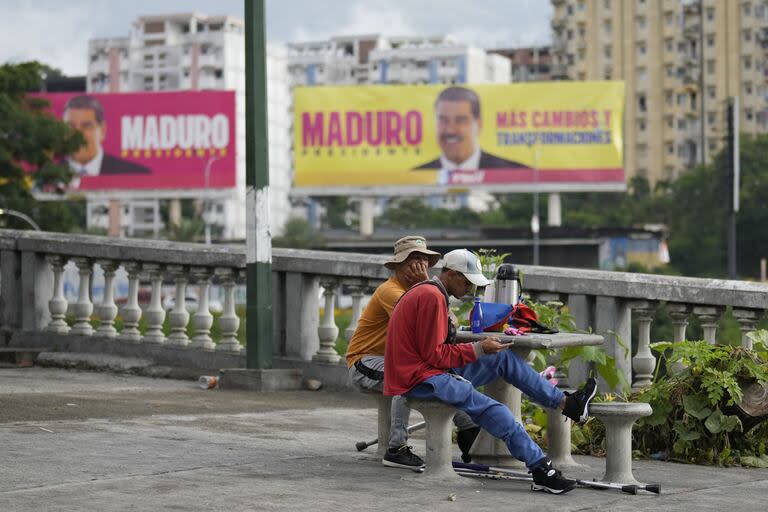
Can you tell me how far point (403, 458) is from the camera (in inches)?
355

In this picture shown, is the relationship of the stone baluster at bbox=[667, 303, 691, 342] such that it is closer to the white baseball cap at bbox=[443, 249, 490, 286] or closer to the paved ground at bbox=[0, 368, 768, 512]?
the paved ground at bbox=[0, 368, 768, 512]

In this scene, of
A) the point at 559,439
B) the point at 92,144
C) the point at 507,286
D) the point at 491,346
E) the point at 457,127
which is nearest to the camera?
the point at 491,346

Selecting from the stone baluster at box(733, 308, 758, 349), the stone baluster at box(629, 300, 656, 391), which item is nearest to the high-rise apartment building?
the stone baluster at box(629, 300, 656, 391)

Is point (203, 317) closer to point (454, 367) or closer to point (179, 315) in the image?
point (179, 315)

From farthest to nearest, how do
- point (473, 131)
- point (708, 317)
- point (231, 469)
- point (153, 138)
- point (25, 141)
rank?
1. point (153, 138)
2. point (473, 131)
3. point (25, 141)
4. point (708, 317)
5. point (231, 469)

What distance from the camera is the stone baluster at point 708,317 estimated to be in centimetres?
1148

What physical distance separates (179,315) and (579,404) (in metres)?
6.70

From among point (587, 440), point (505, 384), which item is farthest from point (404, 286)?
point (587, 440)

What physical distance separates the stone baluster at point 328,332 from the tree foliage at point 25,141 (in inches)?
1512

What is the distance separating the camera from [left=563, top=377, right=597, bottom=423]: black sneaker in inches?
332

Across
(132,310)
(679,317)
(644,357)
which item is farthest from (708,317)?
(132,310)

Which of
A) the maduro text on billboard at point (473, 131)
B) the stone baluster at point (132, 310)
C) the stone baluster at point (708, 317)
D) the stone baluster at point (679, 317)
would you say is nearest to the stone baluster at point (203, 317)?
the stone baluster at point (132, 310)

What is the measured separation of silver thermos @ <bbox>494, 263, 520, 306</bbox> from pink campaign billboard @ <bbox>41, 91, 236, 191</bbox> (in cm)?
8421

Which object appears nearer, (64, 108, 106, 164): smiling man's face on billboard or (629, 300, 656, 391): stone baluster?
(629, 300, 656, 391): stone baluster
